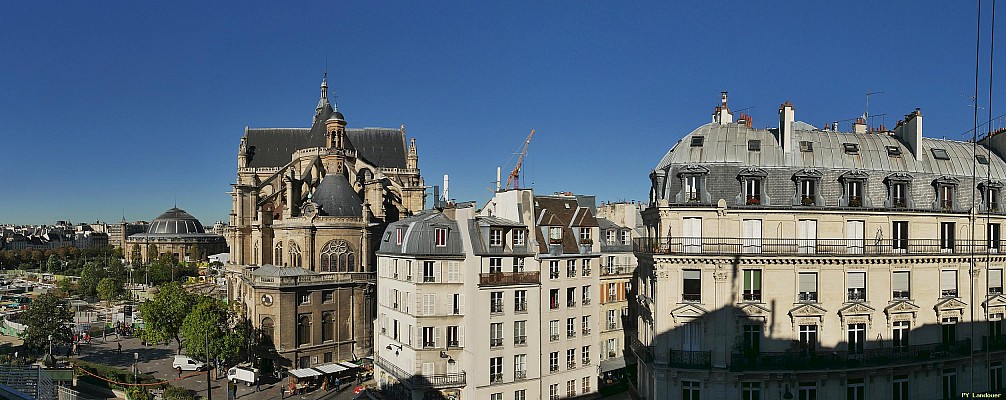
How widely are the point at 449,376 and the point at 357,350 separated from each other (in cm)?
2055

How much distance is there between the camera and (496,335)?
136 ft

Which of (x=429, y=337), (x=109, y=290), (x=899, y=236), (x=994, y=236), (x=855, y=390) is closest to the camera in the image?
(x=855, y=390)

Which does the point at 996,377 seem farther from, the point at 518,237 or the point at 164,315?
the point at 164,315

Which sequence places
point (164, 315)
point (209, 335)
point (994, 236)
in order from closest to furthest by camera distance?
point (994, 236)
point (209, 335)
point (164, 315)

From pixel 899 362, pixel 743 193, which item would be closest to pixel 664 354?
pixel 743 193

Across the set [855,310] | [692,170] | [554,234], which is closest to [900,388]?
[855,310]

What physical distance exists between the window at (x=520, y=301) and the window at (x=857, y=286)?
58.9 feet

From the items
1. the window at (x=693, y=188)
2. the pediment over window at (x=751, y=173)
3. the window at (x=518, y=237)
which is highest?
the pediment over window at (x=751, y=173)

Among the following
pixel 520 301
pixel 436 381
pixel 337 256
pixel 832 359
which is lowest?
pixel 436 381

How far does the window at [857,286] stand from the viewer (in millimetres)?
34125

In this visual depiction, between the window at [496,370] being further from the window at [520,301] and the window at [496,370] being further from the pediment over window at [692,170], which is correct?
the pediment over window at [692,170]

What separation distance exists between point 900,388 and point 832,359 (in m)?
4.46

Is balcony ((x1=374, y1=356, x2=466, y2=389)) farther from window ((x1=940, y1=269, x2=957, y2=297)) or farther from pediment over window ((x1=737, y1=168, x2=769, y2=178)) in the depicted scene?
window ((x1=940, y1=269, x2=957, y2=297))

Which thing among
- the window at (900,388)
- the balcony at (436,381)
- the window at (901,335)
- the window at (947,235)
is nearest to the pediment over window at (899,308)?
the window at (901,335)
